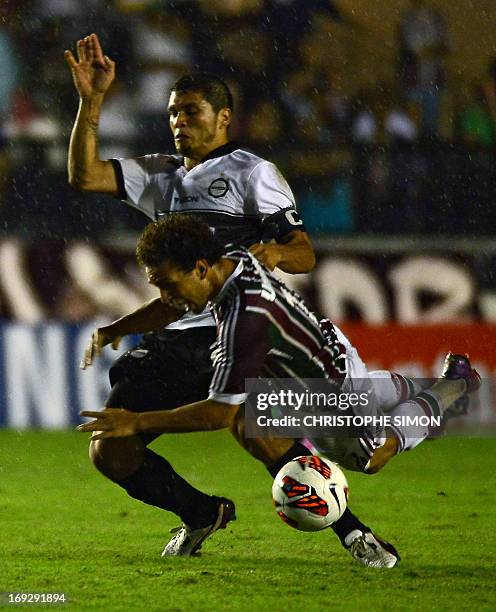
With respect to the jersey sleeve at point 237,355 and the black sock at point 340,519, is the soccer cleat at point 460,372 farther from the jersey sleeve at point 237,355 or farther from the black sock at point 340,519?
the jersey sleeve at point 237,355

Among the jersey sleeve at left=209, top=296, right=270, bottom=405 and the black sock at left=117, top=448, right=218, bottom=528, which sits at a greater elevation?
the jersey sleeve at left=209, top=296, right=270, bottom=405

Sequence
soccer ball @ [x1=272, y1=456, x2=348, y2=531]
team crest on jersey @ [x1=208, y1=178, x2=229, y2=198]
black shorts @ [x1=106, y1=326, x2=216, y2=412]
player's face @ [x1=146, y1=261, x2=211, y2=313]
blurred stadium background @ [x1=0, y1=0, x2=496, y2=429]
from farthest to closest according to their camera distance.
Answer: blurred stadium background @ [x1=0, y1=0, x2=496, y2=429]
team crest on jersey @ [x1=208, y1=178, x2=229, y2=198]
black shorts @ [x1=106, y1=326, x2=216, y2=412]
soccer ball @ [x1=272, y1=456, x2=348, y2=531]
player's face @ [x1=146, y1=261, x2=211, y2=313]

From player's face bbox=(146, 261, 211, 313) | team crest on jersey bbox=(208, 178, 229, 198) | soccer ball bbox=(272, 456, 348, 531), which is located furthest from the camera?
team crest on jersey bbox=(208, 178, 229, 198)

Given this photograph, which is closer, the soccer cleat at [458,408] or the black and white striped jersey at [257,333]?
the black and white striped jersey at [257,333]

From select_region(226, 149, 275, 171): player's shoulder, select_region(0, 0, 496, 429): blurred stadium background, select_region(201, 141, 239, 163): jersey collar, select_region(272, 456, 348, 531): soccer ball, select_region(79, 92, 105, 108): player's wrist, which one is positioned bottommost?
select_region(0, 0, 496, 429): blurred stadium background

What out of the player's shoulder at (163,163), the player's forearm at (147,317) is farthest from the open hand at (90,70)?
the player's forearm at (147,317)

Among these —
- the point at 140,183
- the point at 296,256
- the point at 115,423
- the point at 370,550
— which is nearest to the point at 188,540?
the point at 370,550

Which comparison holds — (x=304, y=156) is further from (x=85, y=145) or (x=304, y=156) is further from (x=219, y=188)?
(x=85, y=145)

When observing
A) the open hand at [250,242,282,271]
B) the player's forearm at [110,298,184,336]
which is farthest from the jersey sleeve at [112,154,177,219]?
the open hand at [250,242,282,271]

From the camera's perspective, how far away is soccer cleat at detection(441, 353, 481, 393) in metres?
5.33

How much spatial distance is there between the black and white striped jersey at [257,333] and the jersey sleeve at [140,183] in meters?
0.93

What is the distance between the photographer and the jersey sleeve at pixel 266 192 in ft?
15.5

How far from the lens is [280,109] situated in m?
10.1

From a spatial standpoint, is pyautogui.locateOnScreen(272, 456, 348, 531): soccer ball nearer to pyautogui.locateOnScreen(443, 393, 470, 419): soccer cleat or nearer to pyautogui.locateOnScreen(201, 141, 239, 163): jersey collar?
pyautogui.locateOnScreen(443, 393, 470, 419): soccer cleat
